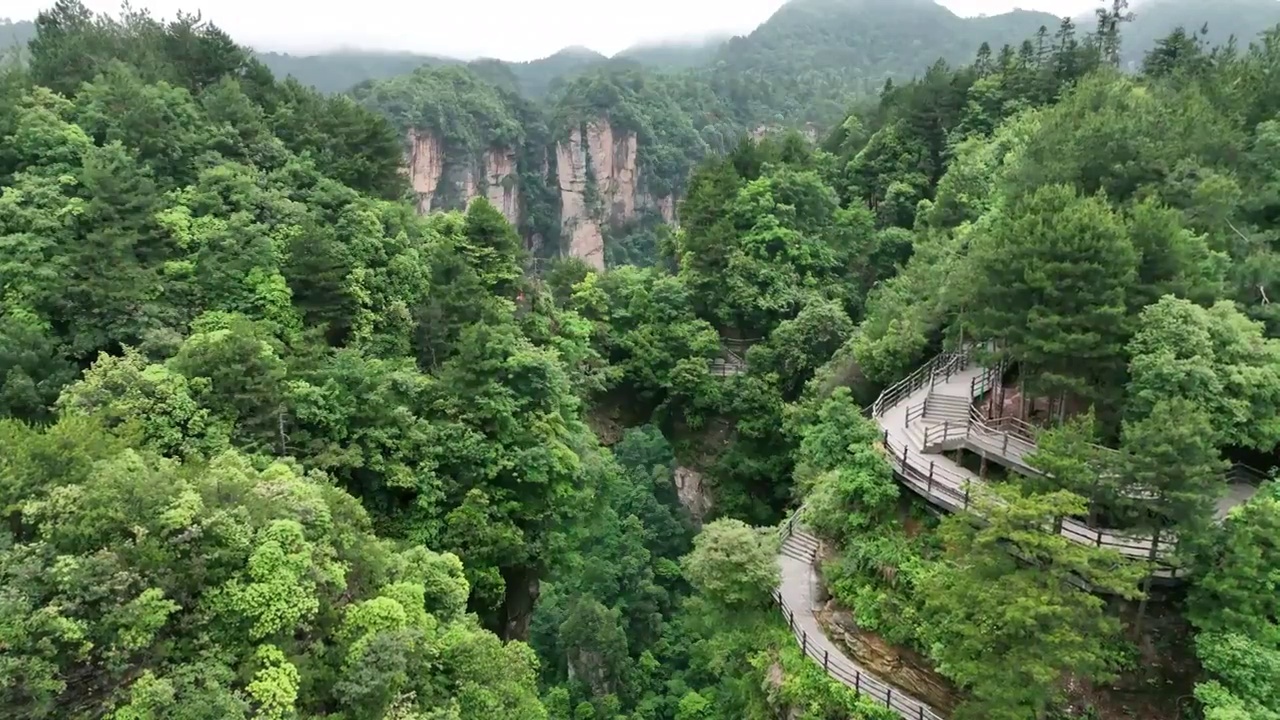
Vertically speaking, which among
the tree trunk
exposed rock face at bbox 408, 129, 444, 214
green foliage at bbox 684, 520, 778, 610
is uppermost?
exposed rock face at bbox 408, 129, 444, 214

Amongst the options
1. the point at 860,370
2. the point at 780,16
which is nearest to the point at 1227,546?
the point at 860,370

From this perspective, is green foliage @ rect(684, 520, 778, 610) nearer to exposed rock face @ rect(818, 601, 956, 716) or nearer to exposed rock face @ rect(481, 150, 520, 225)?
exposed rock face @ rect(818, 601, 956, 716)

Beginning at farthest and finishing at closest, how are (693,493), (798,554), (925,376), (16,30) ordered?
(16,30) → (693,493) → (925,376) → (798,554)

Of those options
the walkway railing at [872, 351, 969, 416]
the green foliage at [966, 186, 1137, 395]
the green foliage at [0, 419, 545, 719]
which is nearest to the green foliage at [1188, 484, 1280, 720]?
the green foliage at [966, 186, 1137, 395]

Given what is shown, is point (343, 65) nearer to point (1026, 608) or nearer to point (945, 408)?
point (945, 408)

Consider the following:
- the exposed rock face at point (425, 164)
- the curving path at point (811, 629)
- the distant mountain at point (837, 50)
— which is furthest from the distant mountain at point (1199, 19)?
the curving path at point (811, 629)

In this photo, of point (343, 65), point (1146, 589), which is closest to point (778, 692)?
point (1146, 589)

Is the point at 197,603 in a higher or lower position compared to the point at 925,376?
higher
